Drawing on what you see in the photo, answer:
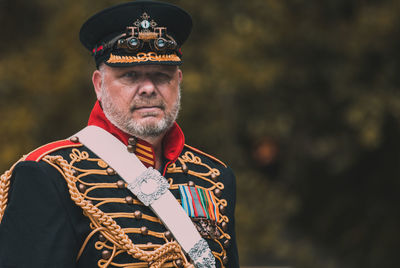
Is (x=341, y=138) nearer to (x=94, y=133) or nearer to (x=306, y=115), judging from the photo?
(x=306, y=115)

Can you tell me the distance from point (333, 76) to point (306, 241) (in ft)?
8.32

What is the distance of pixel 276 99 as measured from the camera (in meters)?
8.57

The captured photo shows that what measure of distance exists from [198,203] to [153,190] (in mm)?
234

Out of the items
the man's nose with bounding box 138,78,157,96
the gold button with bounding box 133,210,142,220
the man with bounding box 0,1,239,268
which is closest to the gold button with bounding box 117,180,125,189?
the man with bounding box 0,1,239,268

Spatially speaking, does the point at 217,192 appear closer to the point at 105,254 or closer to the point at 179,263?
the point at 179,263

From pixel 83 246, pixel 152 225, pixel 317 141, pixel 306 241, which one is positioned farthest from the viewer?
pixel 306 241

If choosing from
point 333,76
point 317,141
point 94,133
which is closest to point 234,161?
point 317,141

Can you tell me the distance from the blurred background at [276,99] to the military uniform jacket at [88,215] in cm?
491

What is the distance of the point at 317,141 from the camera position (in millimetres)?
8539

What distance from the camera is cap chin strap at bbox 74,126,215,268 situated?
279 centimetres

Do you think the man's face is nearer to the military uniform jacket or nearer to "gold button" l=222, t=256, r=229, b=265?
the military uniform jacket

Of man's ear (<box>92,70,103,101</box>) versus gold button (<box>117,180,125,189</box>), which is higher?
man's ear (<box>92,70,103,101</box>)

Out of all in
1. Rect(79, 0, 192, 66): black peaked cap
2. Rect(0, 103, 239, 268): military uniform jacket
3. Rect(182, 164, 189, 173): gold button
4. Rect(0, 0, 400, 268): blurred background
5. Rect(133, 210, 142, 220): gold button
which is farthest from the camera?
Rect(0, 0, 400, 268): blurred background

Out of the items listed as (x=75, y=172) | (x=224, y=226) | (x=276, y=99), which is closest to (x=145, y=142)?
(x=75, y=172)
